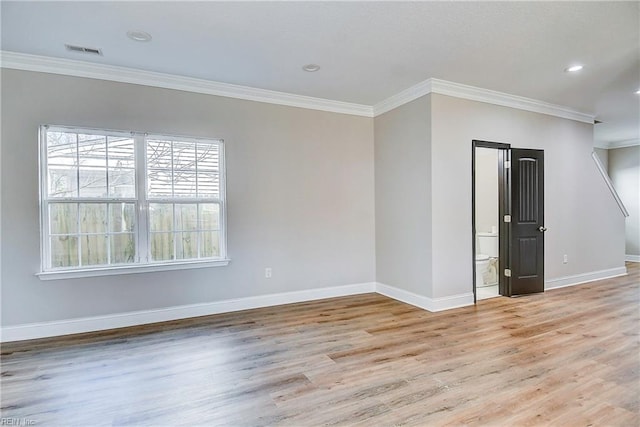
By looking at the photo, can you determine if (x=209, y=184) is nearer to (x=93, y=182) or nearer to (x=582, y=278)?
(x=93, y=182)

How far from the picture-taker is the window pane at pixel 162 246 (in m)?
3.80

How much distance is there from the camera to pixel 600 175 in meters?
5.71

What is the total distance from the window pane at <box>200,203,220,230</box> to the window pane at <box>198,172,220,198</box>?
124 millimetres

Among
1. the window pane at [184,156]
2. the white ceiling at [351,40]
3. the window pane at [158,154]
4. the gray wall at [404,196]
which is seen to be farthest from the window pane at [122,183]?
the gray wall at [404,196]

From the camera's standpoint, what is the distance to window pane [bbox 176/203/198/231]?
12.9ft

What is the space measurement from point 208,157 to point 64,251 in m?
1.80

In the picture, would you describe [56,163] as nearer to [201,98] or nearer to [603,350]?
[201,98]

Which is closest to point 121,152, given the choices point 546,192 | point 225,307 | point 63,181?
point 63,181

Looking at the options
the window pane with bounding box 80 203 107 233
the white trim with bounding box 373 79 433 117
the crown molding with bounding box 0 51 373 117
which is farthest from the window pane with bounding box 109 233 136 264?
the white trim with bounding box 373 79 433 117

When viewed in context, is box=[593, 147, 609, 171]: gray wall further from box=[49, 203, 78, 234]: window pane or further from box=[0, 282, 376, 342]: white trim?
box=[49, 203, 78, 234]: window pane

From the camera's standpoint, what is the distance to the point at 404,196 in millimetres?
4504

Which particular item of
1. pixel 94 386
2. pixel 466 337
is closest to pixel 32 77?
pixel 94 386

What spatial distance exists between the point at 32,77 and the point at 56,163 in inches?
34.2

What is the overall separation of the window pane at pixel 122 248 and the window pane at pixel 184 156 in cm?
95
